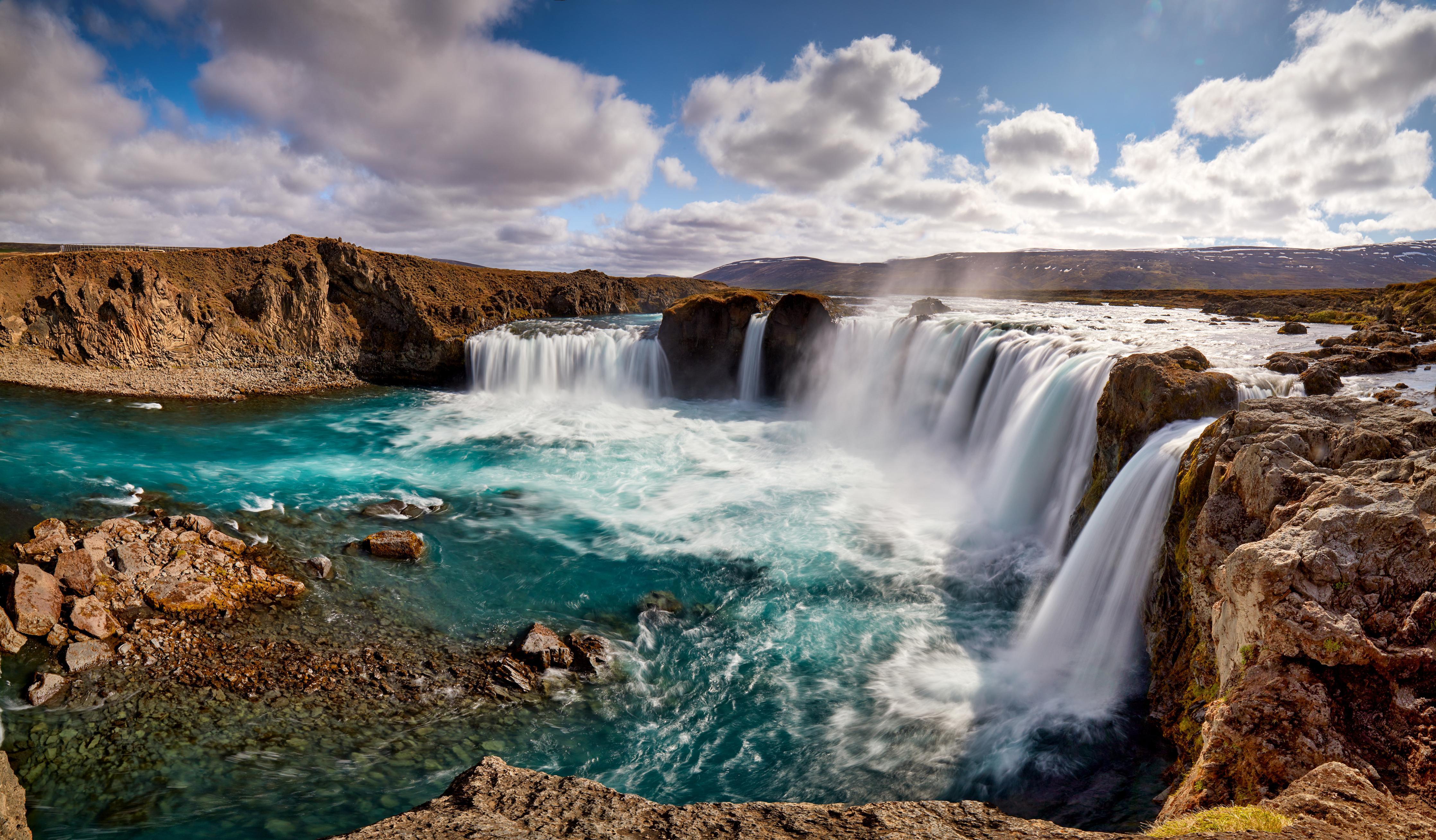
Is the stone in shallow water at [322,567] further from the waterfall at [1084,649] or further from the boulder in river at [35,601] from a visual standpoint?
the waterfall at [1084,649]

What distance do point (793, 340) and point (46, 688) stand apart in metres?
27.6

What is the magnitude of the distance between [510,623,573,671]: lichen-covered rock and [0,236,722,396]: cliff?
28.5m

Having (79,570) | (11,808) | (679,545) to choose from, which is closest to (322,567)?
(79,570)

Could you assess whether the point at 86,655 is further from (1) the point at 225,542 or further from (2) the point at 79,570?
(1) the point at 225,542

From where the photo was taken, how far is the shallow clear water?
681cm

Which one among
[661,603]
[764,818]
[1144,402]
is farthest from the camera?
[661,603]

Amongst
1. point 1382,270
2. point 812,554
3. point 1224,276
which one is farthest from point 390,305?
point 1382,270

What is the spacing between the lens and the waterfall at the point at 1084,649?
730 centimetres

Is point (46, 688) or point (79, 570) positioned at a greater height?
point (79, 570)

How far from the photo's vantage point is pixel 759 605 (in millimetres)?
10984

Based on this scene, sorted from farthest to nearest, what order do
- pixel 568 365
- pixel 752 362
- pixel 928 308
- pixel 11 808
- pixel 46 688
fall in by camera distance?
1. pixel 928 308
2. pixel 568 365
3. pixel 752 362
4. pixel 46 688
5. pixel 11 808

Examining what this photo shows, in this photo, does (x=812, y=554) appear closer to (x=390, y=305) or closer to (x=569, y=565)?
(x=569, y=565)

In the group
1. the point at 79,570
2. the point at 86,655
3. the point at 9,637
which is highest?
the point at 79,570

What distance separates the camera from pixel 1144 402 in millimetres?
10234
